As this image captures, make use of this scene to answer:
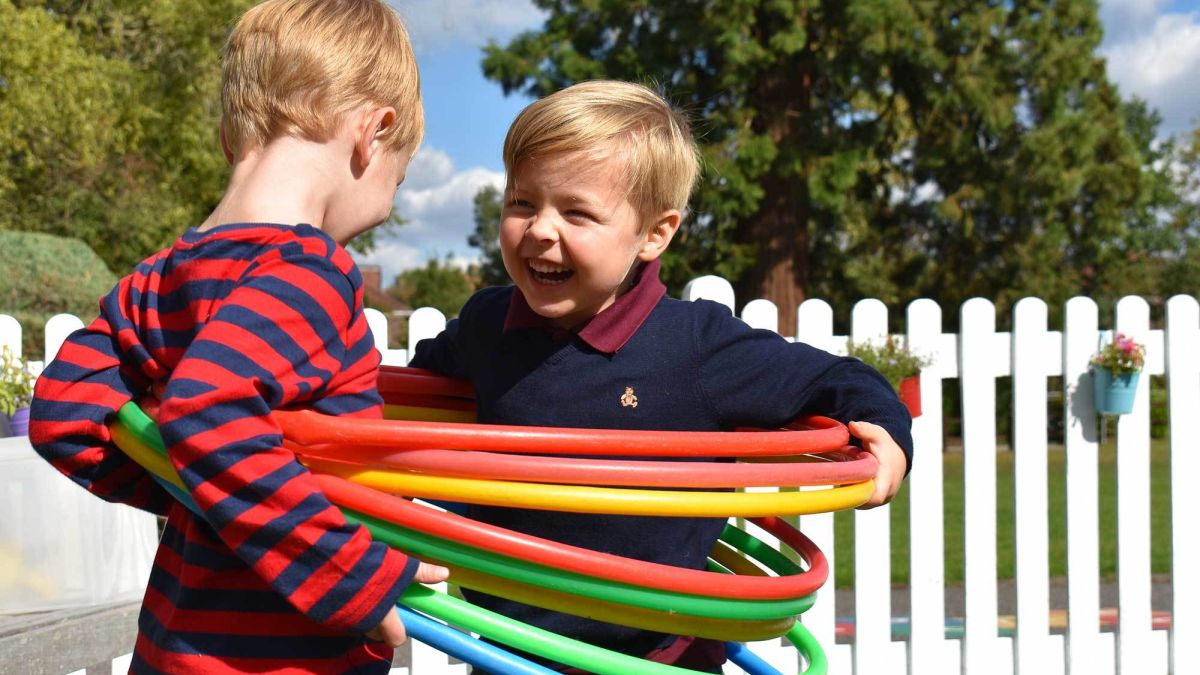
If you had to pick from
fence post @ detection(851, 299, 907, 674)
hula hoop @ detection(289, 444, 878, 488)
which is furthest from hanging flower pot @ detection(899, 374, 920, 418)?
hula hoop @ detection(289, 444, 878, 488)

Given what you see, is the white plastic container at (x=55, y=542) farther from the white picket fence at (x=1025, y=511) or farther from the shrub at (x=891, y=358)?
the shrub at (x=891, y=358)

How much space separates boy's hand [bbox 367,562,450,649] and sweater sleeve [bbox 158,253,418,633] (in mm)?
45

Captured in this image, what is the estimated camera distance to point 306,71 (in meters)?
2.04

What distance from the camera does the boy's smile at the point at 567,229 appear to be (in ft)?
7.82

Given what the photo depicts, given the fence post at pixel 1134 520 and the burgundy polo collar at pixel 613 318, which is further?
the fence post at pixel 1134 520

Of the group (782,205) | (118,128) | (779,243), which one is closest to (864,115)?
(782,205)

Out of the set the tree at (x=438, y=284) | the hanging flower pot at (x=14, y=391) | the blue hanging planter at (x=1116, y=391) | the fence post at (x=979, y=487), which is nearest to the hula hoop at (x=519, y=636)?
the hanging flower pot at (x=14, y=391)

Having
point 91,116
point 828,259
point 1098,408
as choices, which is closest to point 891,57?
point 828,259

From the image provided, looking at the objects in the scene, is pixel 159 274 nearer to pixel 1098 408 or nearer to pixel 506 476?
pixel 506 476

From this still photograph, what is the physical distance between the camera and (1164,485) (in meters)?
17.5

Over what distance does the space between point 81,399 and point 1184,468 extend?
5.83m

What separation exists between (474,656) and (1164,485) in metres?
17.8

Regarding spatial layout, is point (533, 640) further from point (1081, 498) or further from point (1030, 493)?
point (1081, 498)

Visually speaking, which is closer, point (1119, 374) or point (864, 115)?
point (1119, 374)
